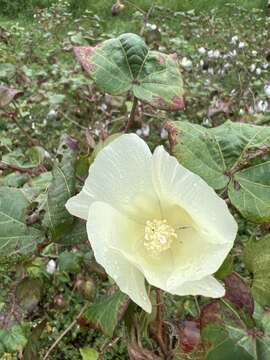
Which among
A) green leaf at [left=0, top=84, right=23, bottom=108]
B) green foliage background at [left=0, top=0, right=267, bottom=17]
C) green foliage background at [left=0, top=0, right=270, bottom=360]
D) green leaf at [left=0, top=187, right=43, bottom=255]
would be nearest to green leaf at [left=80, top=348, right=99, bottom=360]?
green foliage background at [left=0, top=0, right=270, bottom=360]

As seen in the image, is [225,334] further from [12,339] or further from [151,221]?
[12,339]

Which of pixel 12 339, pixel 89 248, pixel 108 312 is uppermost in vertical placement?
pixel 108 312

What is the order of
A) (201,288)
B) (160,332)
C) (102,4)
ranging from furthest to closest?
(102,4) → (160,332) → (201,288)

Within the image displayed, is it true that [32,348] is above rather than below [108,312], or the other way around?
below

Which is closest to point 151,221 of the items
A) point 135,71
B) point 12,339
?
point 135,71

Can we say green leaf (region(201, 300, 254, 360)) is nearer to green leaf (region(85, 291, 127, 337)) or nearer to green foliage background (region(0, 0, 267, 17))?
green leaf (region(85, 291, 127, 337))

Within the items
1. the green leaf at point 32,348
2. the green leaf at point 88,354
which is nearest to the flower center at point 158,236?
the green leaf at point 32,348
